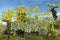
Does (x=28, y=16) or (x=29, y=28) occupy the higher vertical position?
(x=28, y=16)

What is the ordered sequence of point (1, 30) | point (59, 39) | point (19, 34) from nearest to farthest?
point (59, 39), point (19, 34), point (1, 30)

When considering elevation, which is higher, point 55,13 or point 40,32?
point 55,13

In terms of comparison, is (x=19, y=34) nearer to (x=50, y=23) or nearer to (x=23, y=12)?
(x=23, y=12)

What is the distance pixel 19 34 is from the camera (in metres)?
22.4

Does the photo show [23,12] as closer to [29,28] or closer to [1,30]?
[29,28]

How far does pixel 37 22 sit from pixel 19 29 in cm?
233

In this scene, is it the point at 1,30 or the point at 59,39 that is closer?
the point at 59,39

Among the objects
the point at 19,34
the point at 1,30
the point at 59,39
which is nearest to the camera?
the point at 59,39

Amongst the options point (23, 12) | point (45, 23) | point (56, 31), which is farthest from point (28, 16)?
point (56, 31)

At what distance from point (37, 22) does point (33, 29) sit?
1129 millimetres

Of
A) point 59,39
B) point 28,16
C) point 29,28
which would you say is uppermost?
point 28,16

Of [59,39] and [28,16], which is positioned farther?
[28,16]

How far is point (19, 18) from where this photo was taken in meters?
22.8

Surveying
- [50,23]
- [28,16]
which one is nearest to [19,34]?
[28,16]
